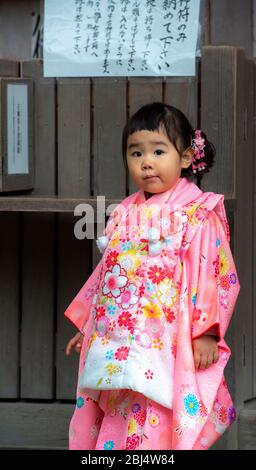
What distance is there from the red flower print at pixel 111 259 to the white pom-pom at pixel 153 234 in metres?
0.17

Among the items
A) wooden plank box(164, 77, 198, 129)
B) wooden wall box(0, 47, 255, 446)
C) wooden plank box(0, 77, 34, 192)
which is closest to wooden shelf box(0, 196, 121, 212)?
wooden plank box(0, 77, 34, 192)

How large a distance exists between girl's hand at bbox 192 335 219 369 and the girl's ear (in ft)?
2.47

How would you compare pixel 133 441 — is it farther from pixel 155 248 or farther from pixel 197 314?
pixel 155 248

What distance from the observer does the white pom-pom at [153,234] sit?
4281mm

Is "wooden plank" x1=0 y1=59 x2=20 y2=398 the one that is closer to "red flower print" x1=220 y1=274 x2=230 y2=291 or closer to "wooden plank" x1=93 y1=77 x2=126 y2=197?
"wooden plank" x1=93 y1=77 x2=126 y2=197

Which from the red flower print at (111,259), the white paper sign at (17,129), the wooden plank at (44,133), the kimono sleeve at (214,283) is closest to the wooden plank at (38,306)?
the wooden plank at (44,133)

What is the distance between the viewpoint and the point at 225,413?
4.40 m

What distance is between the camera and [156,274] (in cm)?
426

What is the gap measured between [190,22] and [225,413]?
209 cm

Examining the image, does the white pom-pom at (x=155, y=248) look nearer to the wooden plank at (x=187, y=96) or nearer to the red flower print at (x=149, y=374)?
the red flower print at (x=149, y=374)

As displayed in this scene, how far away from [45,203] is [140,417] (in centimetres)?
126

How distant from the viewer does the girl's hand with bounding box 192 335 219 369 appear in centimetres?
421

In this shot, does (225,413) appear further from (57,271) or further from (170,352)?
(57,271)

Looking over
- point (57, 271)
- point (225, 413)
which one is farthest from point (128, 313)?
point (57, 271)
